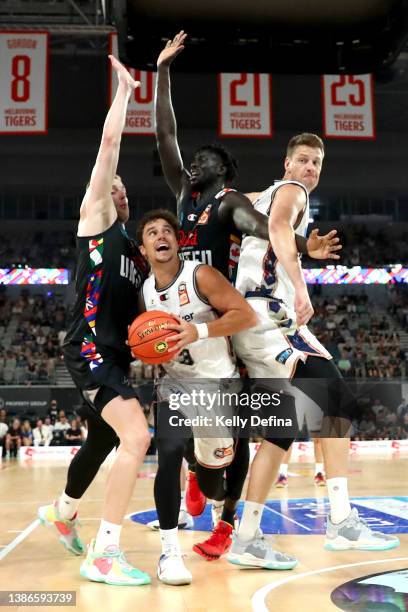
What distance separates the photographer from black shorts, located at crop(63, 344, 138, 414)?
3.54 meters

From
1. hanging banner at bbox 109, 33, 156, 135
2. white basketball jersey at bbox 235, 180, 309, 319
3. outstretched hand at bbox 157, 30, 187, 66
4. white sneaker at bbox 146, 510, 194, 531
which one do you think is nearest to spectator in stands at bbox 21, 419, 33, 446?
hanging banner at bbox 109, 33, 156, 135

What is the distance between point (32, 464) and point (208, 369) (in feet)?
37.7

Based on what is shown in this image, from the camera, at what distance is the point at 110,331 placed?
3.67 meters

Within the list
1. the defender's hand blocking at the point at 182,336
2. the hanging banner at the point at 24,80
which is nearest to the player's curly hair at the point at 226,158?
the defender's hand blocking at the point at 182,336

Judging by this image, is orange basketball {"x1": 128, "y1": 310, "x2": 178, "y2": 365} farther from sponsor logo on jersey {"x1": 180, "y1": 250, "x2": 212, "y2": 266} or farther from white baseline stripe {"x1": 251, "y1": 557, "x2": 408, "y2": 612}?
white baseline stripe {"x1": 251, "y1": 557, "x2": 408, "y2": 612}

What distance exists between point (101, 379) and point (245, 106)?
10408mm

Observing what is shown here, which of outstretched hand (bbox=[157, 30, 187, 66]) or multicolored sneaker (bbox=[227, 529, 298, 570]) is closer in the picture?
outstretched hand (bbox=[157, 30, 187, 66])

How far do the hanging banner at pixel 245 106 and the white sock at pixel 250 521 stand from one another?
10146mm

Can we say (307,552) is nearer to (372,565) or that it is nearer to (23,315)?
(372,565)

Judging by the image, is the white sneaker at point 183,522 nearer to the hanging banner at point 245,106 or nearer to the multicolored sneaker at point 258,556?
the multicolored sneaker at point 258,556

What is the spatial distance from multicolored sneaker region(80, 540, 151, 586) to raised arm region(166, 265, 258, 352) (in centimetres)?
112

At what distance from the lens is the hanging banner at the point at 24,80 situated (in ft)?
40.9

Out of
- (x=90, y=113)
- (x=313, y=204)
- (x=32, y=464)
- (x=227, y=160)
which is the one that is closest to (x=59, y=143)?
(x=90, y=113)

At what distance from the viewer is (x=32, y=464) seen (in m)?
14.1
